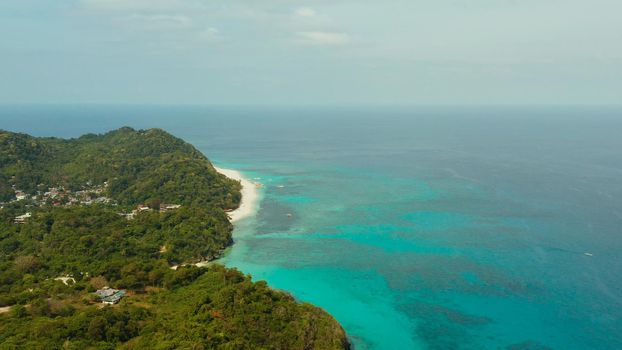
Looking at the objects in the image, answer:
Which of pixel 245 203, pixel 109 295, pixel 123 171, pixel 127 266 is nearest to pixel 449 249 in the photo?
pixel 245 203

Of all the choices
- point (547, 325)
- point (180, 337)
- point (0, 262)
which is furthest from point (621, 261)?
point (0, 262)

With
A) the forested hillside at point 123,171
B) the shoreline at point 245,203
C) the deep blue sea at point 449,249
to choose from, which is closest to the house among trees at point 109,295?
the shoreline at point 245,203

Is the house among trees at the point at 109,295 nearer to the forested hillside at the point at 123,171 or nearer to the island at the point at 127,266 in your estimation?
the island at the point at 127,266

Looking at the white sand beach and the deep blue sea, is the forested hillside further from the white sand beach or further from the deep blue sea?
the deep blue sea

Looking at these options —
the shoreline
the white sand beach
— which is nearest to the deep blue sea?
the shoreline

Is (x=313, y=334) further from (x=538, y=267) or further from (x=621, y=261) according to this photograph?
(x=621, y=261)
